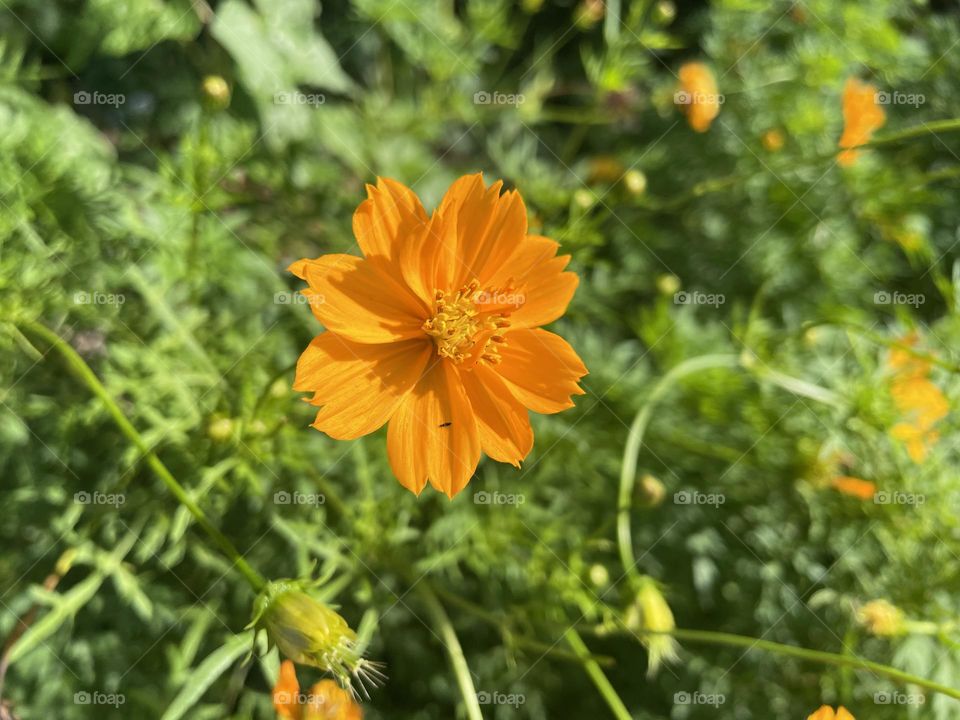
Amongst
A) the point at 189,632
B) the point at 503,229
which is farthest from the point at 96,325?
the point at 503,229

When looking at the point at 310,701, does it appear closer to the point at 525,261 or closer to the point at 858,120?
the point at 525,261

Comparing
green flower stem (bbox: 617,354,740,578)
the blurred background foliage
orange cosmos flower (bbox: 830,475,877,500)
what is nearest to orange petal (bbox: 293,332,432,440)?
the blurred background foliage

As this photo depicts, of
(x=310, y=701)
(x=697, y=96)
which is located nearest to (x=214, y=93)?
(x=310, y=701)

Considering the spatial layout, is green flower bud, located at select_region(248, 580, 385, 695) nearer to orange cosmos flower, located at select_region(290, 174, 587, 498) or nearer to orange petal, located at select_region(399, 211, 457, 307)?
orange cosmos flower, located at select_region(290, 174, 587, 498)

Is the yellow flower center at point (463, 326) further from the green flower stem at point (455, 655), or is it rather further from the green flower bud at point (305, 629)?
the green flower stem at point (455, 655)

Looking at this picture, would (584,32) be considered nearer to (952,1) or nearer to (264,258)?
(952,1)

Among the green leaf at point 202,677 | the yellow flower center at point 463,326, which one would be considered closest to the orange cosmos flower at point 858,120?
the yellow flower center at point 463,326
